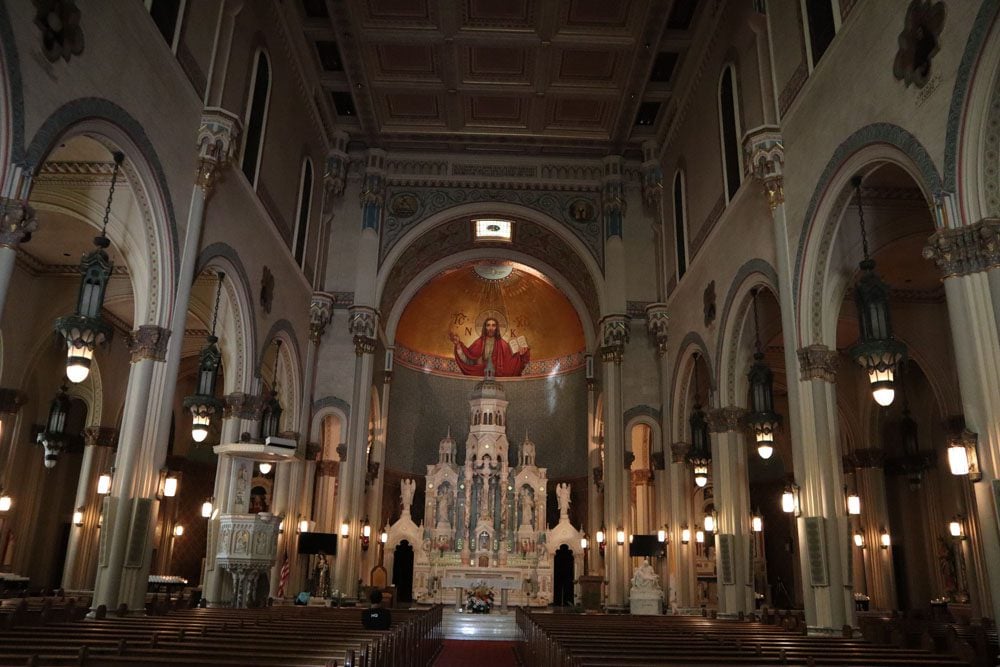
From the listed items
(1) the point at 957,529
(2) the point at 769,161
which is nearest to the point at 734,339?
(2) the point at 769,161

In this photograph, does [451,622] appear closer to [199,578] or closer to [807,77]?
[199,578]

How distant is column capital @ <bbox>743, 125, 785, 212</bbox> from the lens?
14.9 meters

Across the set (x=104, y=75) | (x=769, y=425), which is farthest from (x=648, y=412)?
(x=104, y=75)

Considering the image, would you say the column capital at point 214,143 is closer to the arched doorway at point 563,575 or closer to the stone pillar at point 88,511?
the stone pillar at point 88,511

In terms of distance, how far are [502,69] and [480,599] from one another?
58.5ft

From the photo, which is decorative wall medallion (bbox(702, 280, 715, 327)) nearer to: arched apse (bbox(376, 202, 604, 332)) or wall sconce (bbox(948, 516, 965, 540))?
arched apse (bbox(376, 202, 604, 332))

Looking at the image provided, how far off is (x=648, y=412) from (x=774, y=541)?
1109 cm

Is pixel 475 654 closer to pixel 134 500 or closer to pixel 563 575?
pixel 134 500

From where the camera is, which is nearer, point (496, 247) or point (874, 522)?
point (874, 522)

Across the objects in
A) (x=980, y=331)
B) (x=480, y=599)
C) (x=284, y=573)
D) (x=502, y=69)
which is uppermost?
(x=502, y=69)

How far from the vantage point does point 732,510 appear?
57.8ft

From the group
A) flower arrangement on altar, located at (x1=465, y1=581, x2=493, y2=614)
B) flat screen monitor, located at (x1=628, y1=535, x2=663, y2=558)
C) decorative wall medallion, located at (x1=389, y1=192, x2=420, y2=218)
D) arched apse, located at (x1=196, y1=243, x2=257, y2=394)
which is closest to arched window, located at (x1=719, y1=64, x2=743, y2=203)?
flat screen monitor, located at (x1=628, y1=535, x2=663, y2=558)

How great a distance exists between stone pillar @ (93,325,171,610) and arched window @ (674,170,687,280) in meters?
15.0

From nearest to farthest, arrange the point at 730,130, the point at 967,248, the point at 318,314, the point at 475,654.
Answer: the point at 967,248 → the point at 475,654 → the point at 730,130 → the point at 318,314
